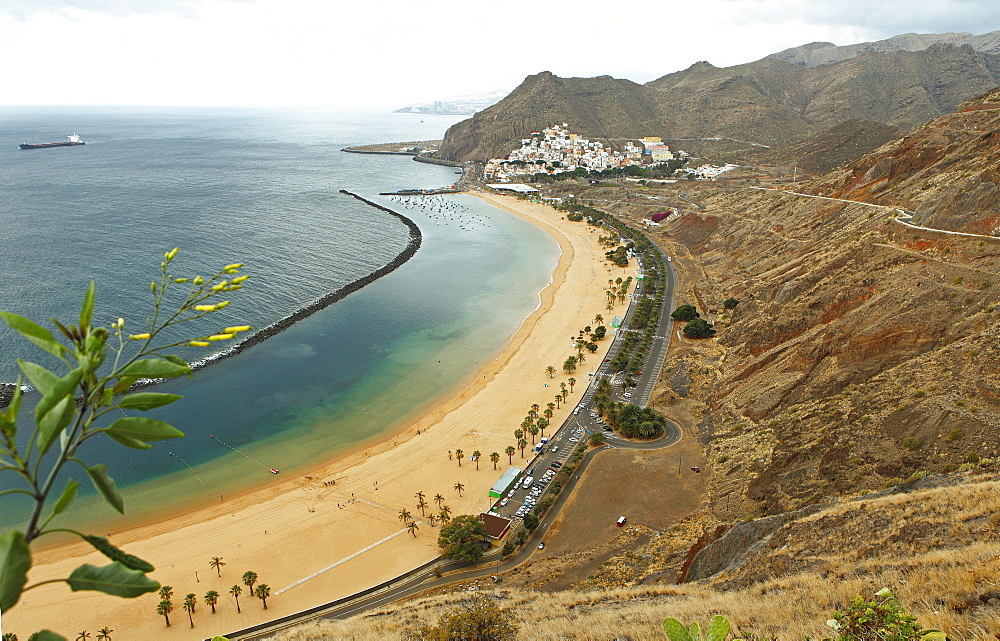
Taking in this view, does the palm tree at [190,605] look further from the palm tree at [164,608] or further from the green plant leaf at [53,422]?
the green plant leaf at [53,422]

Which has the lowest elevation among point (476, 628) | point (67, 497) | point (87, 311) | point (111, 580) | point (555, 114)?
point (476, 628)

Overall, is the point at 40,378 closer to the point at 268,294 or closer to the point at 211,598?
the point at 211,598

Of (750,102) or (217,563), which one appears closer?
(217,563)

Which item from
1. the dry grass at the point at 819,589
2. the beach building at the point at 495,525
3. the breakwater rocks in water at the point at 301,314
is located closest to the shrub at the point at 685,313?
the beach building at the point at 495,525

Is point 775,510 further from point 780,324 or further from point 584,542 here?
point 780,324

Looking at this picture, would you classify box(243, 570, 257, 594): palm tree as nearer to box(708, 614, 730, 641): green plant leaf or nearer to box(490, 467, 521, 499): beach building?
box(490, 467, 521, 499): beach building

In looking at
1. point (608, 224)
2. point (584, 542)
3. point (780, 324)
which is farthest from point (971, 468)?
point (608, 224)

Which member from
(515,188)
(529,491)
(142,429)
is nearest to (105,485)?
(142,429)
